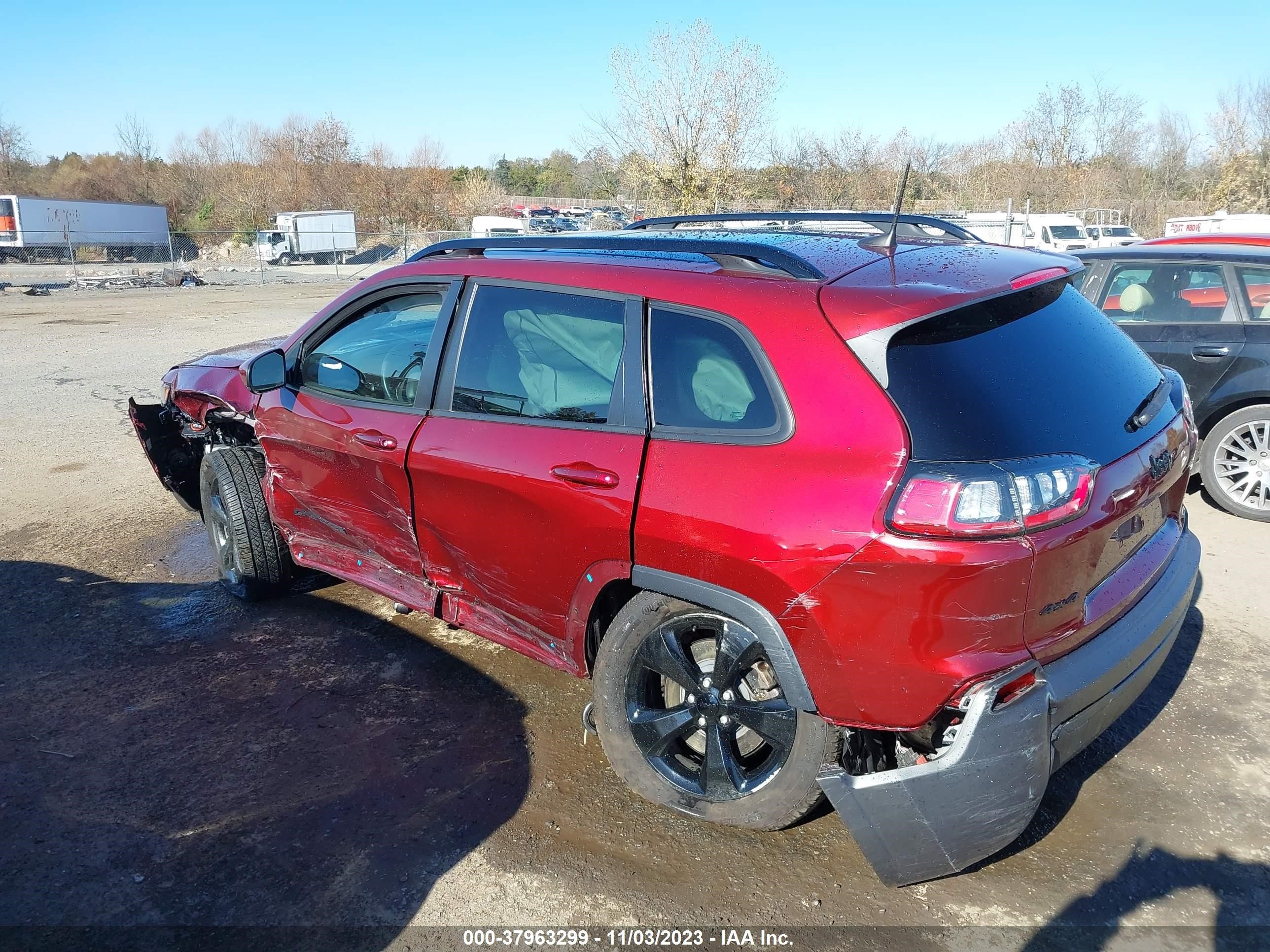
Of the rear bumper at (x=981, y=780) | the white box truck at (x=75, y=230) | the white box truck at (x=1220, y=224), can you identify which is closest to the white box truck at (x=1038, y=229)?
the white box truck at (x=1220, y=224)

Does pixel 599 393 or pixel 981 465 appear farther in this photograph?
pixel 599 393

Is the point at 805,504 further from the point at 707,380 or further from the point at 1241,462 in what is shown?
the point at 1241,462

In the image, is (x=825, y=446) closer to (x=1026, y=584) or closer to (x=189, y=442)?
(x=1026, y=584)

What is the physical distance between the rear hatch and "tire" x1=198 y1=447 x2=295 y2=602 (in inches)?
136

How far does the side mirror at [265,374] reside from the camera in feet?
14.1

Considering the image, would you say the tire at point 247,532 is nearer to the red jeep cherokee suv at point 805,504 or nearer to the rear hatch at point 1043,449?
the red jeep cherokee suv at point 805,504

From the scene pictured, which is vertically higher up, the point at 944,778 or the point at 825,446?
the point at 825,446

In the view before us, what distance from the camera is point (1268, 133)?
111 feet

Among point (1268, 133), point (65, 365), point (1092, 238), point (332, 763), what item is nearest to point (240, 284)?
point (65, 365)

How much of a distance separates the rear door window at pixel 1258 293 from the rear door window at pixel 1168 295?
9 centimetres

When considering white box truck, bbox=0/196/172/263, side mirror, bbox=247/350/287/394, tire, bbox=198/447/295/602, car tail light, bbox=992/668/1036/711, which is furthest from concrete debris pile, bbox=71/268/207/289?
car tail light, bbox=992/668/1036/711

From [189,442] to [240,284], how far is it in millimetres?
28788

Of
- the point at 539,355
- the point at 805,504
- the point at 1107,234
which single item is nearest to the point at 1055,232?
the point at 1107,234

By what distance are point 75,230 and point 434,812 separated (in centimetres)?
4755
